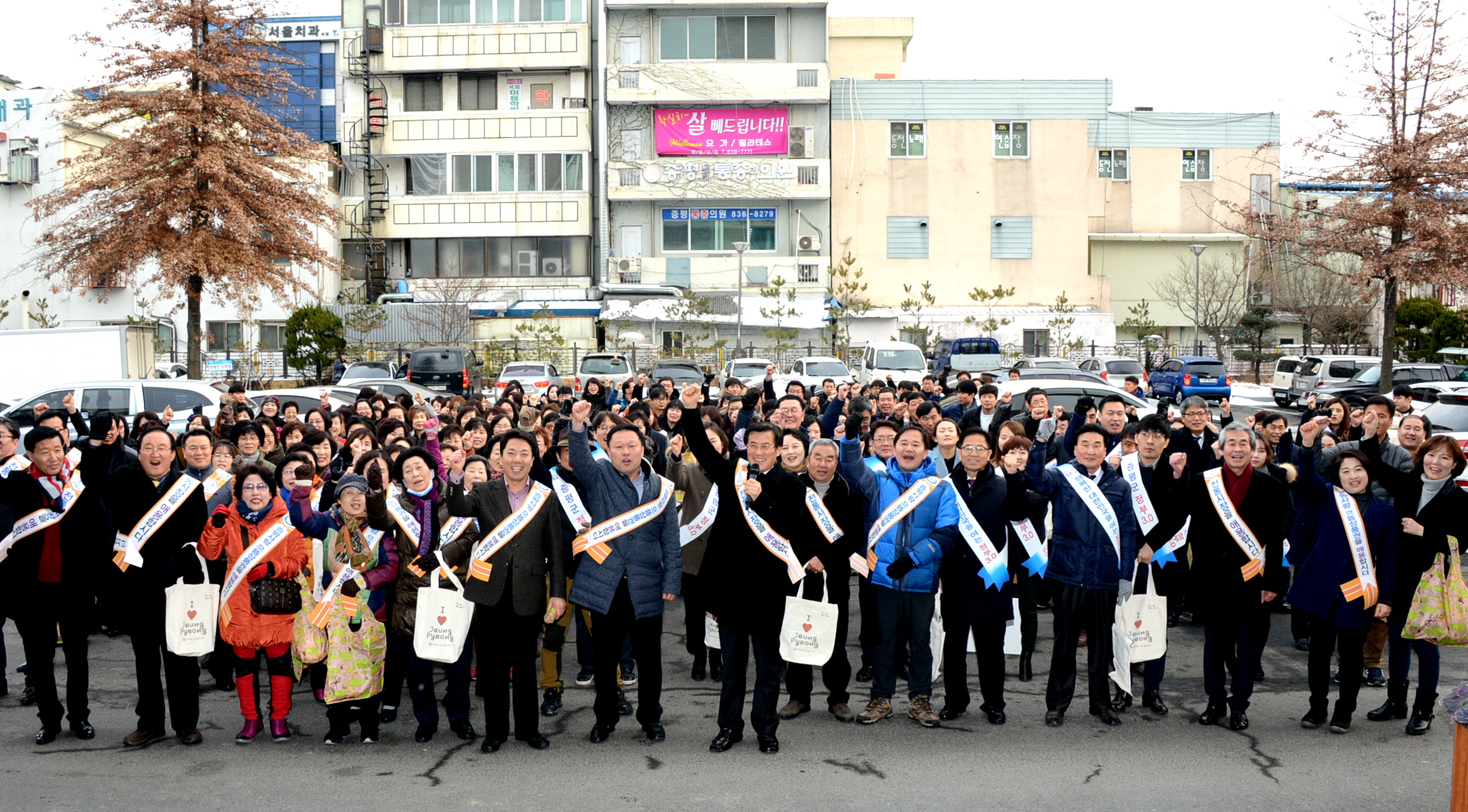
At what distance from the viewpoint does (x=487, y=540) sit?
6.46 meters

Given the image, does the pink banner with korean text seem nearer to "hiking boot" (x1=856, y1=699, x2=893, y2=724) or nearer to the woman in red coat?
the woman in red coat

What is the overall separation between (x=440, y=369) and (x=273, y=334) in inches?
631

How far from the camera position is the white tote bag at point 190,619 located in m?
6.48

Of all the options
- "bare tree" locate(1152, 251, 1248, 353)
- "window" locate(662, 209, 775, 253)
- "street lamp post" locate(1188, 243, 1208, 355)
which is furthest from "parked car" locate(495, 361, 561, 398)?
"bare tree" locate(1152, 251, 1248, 353)

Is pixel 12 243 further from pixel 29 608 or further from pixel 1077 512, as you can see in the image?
pixel 1077 512

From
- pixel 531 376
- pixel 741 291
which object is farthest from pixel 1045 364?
pixel 531 376

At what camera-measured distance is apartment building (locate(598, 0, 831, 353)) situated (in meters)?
41.6

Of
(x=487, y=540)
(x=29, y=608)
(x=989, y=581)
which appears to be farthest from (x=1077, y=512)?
(x=29, y=608)

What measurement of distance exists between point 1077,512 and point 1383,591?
183 centimetres

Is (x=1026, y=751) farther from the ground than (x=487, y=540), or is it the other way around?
(x=487, y=540)

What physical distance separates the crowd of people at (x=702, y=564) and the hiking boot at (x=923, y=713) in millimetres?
15

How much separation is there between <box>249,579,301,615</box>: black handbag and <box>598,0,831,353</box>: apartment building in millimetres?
34652

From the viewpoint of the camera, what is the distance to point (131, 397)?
17.0 metres

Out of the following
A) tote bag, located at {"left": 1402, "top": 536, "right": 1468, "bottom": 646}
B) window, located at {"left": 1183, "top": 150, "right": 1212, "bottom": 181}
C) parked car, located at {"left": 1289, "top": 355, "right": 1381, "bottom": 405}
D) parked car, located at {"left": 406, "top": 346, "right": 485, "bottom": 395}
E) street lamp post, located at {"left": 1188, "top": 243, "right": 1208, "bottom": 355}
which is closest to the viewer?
tote bag, located at {"left": 1402, "top": 536, "right": 1468, "bottom": 646}
